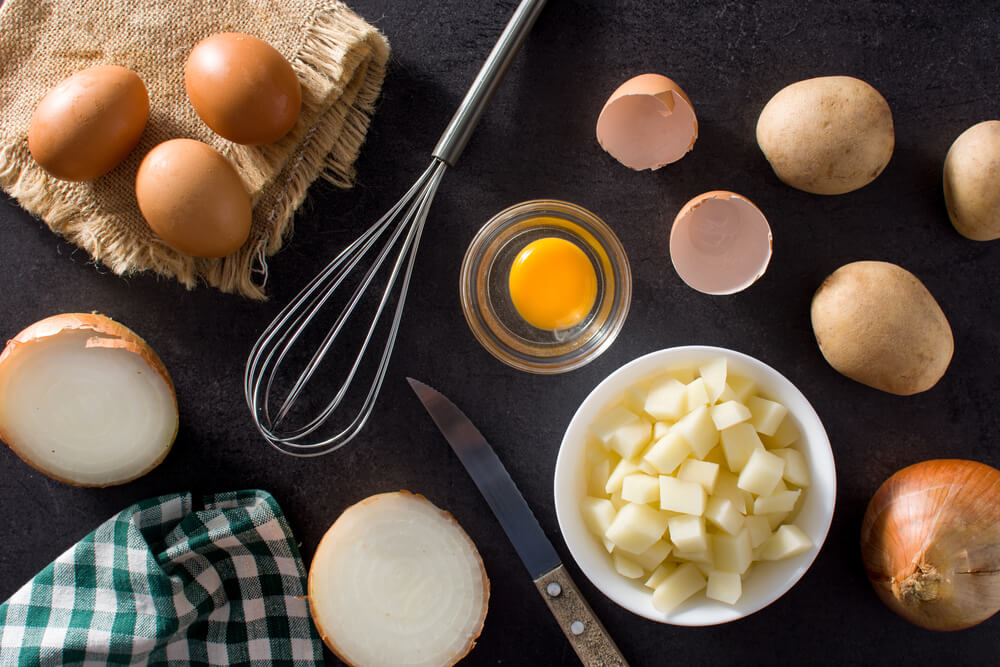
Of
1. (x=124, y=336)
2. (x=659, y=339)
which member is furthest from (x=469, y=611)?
(x=124, y=336)

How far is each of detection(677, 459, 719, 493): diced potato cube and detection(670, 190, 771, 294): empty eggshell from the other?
277 mm

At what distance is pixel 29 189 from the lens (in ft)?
3.39

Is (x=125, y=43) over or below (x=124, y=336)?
over

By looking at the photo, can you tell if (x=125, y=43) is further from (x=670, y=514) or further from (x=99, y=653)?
(x=670, y=514)

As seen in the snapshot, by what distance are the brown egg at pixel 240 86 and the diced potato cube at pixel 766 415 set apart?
0.84m

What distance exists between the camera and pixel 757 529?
0.97 m

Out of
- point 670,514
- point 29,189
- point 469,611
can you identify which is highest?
point 670,514

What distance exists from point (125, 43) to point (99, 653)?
97 centimetres

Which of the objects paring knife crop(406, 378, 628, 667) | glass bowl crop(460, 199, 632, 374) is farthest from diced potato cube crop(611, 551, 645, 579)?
glass bowl crop(460, 199, 632, 374)

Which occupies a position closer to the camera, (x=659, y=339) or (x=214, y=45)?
(x=214, y=45)

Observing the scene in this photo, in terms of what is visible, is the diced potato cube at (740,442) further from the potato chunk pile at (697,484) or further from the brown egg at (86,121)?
the brown egg at (86,121)

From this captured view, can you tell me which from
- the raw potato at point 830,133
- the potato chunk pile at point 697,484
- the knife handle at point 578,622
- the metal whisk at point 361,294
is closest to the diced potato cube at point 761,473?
the potato chunk pile at point 697,484

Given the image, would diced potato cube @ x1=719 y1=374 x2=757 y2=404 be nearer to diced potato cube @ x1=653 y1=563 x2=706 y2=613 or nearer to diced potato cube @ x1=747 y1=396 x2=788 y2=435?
diced potato cube @ x1=747 y1=396 x2=788 y2=435

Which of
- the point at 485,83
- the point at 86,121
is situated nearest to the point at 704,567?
the point at 485,83
